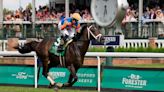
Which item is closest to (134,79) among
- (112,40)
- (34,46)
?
(112,40)

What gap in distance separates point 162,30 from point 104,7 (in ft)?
28.1

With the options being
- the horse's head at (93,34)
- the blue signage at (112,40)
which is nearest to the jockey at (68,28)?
the horse's head at (93,34)

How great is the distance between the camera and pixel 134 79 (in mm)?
12438

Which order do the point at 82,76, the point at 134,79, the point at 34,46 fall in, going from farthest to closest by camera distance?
the point at 82,76 → the point at 34,46 → the point at 134,79

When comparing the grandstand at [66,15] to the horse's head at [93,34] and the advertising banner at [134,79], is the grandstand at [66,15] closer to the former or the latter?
the advertising banner at [134,79]

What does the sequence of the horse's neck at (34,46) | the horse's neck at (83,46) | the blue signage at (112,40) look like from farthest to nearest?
the horse's neck at (34,46)
the blue signage at (112,40)
the horse's neck at (83,46)

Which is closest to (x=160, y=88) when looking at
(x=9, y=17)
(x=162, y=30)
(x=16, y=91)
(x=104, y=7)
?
(x=104, y=7)

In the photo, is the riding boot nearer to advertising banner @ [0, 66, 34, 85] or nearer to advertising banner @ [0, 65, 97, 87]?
advertising banner @ [0, 65, 97, 87]

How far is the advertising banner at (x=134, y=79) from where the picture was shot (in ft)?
39.6

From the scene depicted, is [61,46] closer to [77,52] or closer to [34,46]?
[77,52]

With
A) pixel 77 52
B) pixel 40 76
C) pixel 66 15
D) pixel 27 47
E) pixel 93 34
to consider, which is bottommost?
pixel 40 76

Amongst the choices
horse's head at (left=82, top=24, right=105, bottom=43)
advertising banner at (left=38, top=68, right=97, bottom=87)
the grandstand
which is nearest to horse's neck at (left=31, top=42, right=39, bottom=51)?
advertising banner at (left=38, top=68, right=97, bottom=87)

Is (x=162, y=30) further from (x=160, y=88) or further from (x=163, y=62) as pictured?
(x=160, y=88)

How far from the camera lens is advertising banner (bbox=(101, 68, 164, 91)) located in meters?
12.1
